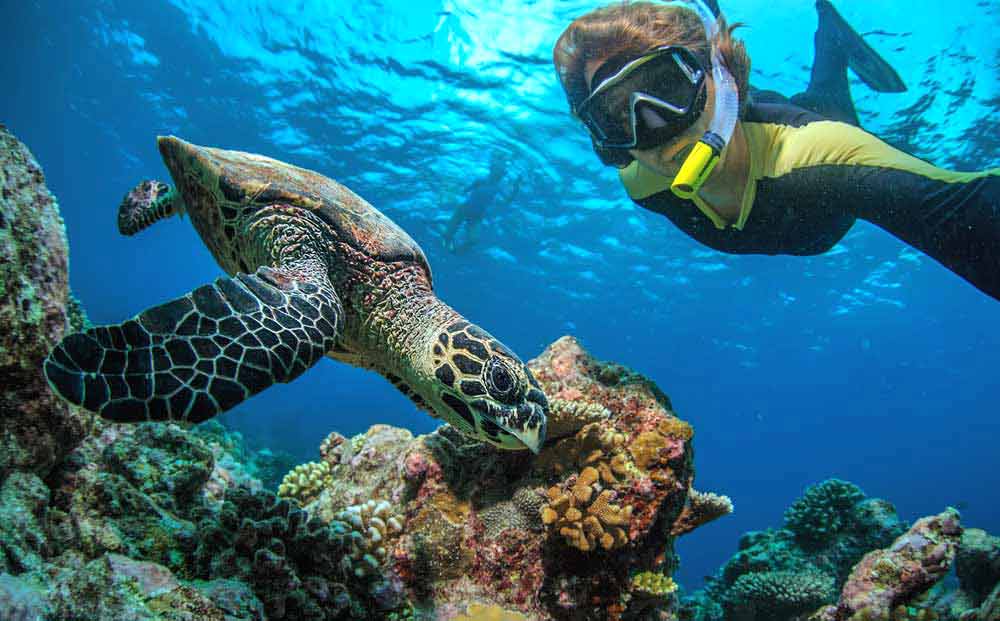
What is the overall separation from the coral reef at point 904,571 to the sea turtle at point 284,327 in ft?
7.08

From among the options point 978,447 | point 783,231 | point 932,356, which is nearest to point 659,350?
point 932,356

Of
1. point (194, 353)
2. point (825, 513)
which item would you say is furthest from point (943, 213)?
point (825, 513)

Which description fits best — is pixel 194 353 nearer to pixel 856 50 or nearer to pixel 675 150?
pixel 675 150

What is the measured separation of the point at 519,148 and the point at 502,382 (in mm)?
14408

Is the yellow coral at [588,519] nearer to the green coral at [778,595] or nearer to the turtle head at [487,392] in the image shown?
the turtle head at [487,392]

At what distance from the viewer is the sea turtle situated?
1.83 meters

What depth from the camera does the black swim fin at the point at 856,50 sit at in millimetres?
5973

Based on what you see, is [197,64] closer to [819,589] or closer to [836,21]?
[836,21]

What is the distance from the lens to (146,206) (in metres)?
Result: 4.60

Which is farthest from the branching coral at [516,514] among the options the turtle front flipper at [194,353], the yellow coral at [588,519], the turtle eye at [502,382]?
the turtle front flipper at [194,353]

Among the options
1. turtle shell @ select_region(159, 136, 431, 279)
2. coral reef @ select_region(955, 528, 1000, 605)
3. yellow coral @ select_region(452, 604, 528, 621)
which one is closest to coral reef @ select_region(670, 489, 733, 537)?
yellow coral @ select_region(452, 604, 528, 621)

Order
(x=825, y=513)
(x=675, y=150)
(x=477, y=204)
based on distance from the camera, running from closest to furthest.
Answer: (x=675, y=150), (x=825, y=513), (x=477, y=204)

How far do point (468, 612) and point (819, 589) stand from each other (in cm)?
514

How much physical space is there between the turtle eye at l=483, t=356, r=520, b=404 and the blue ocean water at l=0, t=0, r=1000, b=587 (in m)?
10.4
